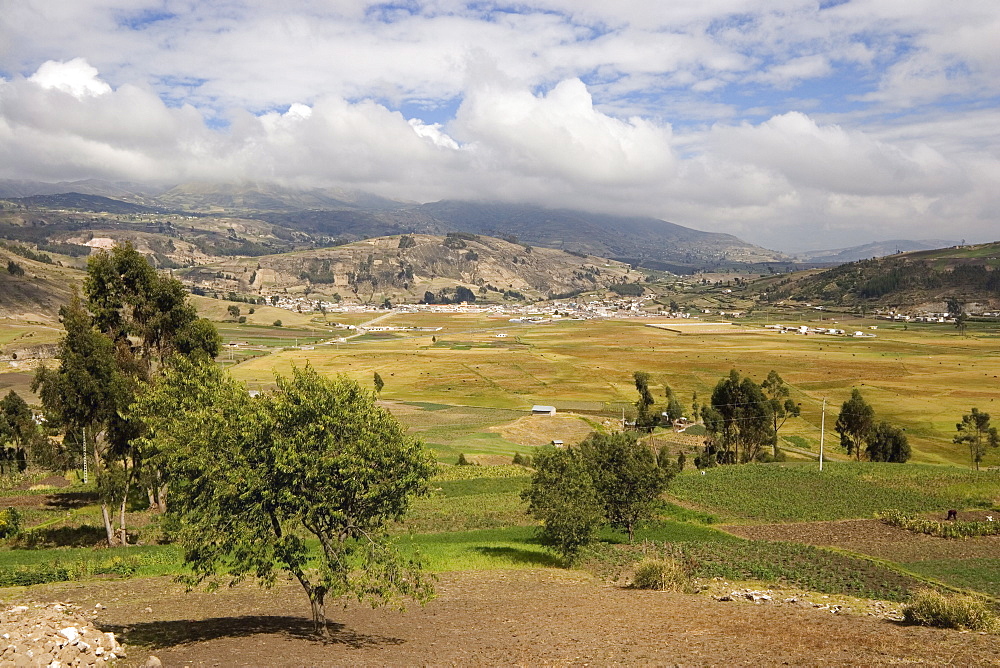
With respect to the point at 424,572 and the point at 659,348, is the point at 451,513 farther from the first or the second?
the point at 659,348

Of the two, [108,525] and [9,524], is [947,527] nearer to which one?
[108,525]

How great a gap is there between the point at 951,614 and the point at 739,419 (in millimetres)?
60921

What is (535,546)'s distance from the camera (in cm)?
4153

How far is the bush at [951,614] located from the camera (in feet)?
70.9

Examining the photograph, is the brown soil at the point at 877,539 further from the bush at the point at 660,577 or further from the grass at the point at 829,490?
the bush at the point at 660,577

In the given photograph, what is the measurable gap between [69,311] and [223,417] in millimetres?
23083

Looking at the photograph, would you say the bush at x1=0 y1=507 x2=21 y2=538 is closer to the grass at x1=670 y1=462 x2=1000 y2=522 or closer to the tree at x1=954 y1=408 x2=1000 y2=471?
the grass at x1=670 y1=462 x2=1000 y2=522

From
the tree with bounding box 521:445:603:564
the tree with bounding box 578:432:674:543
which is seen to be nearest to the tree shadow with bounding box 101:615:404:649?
the tree with bounding box 521:445:603:564

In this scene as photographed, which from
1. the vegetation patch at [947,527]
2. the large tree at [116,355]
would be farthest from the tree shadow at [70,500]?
the vegetation patch at [947,527]

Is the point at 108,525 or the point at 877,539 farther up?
the point at 108,525

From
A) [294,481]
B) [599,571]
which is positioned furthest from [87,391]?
[599,571]

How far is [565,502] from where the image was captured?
35562 mm

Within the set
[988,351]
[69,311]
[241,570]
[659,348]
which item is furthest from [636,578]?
[988,351]

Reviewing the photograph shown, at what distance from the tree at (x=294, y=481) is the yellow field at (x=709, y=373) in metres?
86.0
